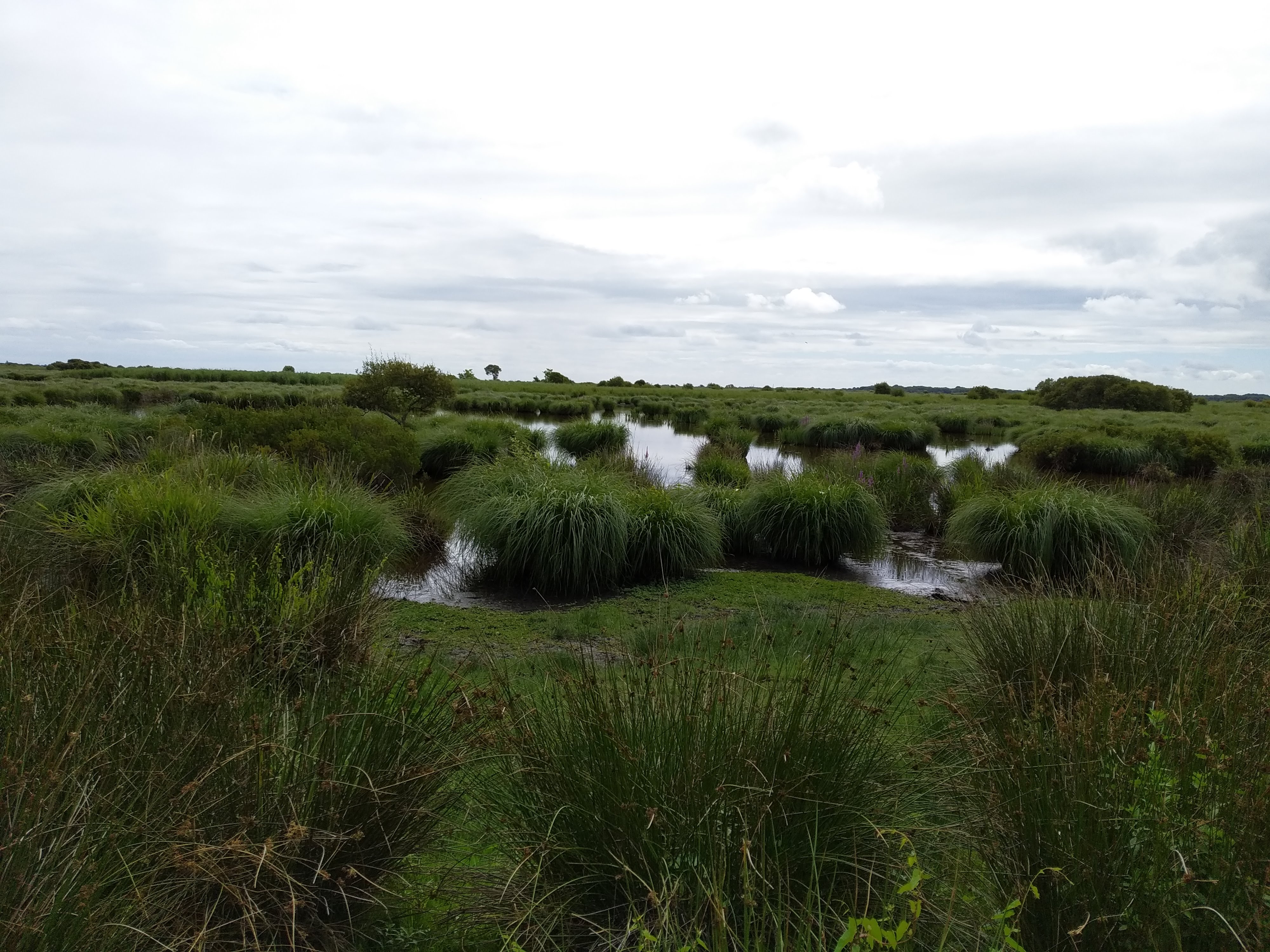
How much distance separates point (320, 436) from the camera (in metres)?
14.5

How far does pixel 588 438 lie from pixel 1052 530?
46.6 ft

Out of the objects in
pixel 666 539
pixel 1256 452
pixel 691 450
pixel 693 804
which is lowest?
pixel 691 450

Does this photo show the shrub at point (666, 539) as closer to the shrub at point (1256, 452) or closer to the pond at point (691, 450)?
the pond at point (691, 450)

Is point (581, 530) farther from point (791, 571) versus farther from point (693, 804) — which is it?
point (693, 804)

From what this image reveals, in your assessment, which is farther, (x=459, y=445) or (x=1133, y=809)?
(x=459, y=445)

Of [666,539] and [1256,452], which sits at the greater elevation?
[1256,452]

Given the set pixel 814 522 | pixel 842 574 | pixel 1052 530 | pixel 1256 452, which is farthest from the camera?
pixel 1256 452

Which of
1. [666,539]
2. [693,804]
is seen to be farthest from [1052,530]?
[693,804]

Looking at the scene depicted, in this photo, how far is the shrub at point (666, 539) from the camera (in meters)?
10.1

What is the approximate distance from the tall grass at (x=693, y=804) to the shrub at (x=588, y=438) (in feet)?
63.4

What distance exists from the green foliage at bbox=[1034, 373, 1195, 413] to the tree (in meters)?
40.6

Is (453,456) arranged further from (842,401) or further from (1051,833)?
(842,401)

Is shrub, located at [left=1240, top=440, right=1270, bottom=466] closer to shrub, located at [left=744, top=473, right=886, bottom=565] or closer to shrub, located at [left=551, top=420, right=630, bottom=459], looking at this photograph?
shrub, located at [left=551, top=420, right=630, bottom=459]

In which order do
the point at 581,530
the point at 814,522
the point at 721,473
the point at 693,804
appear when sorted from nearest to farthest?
the point at 693,804, the point at 581,530, the point at 814,522, the point at 721,473
